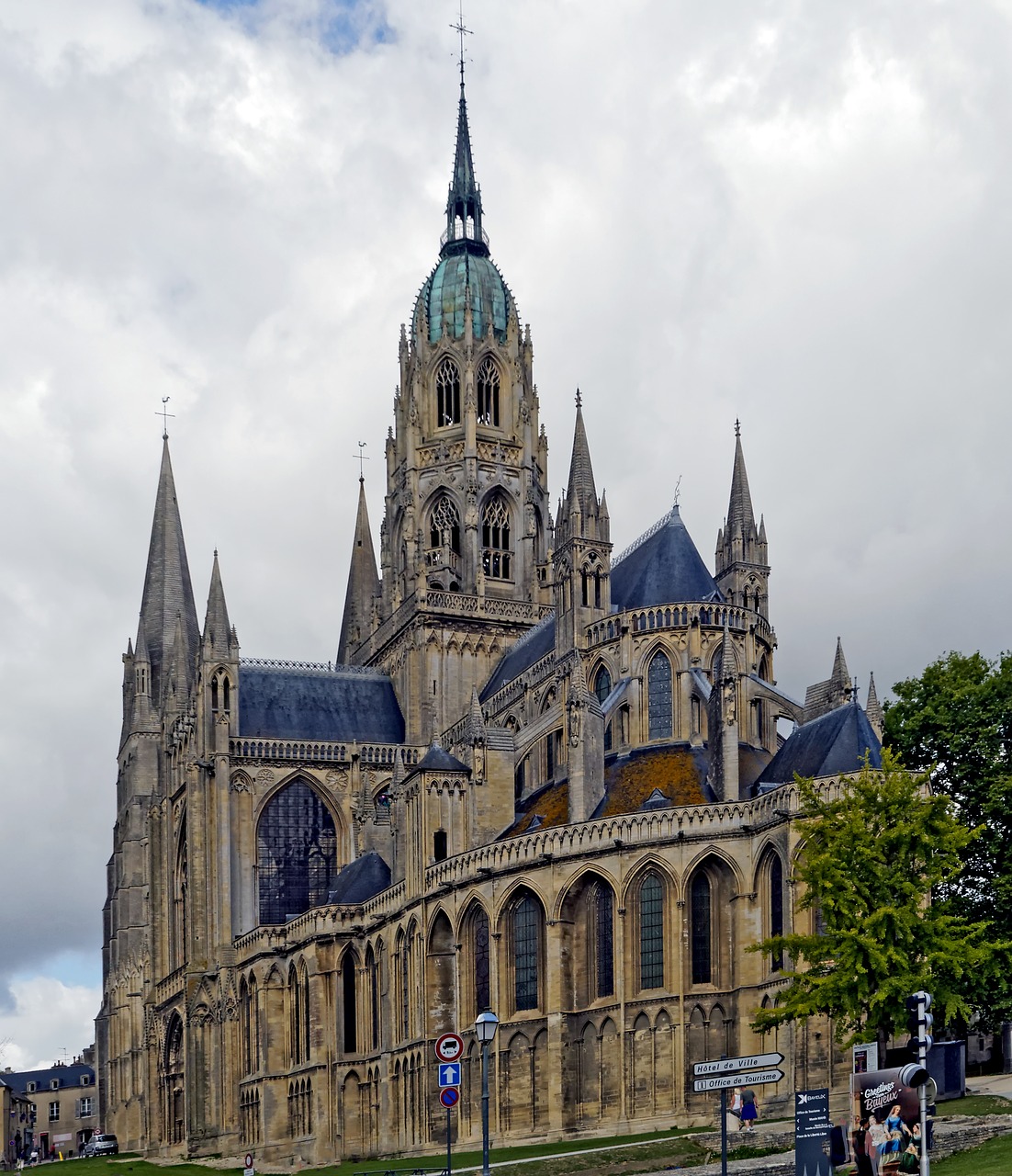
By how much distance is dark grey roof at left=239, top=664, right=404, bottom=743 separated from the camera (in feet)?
302

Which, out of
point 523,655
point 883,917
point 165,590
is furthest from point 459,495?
point 883,917

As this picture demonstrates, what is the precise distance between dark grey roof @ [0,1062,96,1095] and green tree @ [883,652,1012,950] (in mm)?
110162

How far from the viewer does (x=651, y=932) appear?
63.1 m

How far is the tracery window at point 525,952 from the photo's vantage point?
214 feet

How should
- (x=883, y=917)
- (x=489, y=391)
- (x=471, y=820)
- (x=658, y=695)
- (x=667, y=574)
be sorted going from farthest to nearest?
1. (x=489, y=391)
2. (x=667, y=574)
3. (x=658, y=695)
4. (x=471, y=820)
5. (x=883, y=917)

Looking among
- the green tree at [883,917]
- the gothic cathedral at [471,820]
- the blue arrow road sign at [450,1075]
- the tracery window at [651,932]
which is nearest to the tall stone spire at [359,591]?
the gothic cathedral at [471,820]

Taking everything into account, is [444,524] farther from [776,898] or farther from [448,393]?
[776,898]

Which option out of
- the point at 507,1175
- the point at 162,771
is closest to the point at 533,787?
the point at 507,1175

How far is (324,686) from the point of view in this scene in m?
95.1

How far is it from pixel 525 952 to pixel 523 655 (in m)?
24.5

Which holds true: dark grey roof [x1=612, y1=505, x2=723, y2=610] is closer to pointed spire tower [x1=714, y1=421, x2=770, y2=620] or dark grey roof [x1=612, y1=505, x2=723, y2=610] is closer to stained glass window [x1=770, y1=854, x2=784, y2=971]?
pointed spire tower [x1=714, y1=421, x2=770, y2=620]

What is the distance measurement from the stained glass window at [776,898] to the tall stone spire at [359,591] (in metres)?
49.4

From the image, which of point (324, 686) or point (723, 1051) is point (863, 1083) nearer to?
point (723, 1051)

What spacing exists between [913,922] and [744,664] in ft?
91.0
